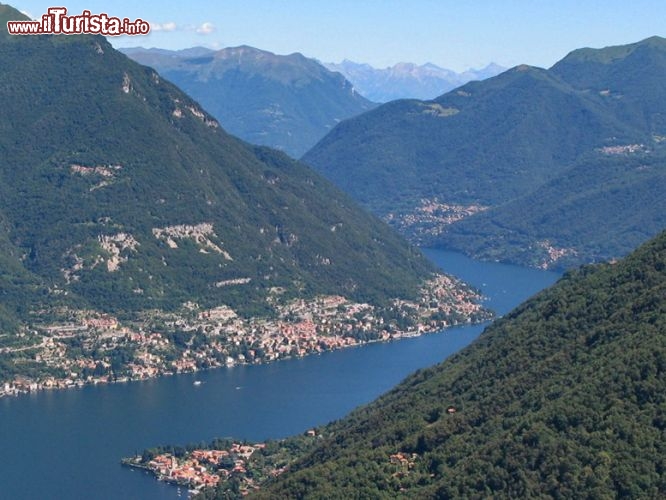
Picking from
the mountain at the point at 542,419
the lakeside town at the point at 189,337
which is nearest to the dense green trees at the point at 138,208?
the lakeside town at the point at 189,337

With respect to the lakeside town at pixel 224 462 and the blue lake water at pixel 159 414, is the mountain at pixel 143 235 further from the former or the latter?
the lakeside town at pixel 224 462

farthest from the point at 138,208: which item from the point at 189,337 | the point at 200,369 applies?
the point at 200,369

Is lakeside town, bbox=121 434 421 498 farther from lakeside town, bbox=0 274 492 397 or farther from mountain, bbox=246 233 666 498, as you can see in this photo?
lakeside town, bbox=0 274 492 397

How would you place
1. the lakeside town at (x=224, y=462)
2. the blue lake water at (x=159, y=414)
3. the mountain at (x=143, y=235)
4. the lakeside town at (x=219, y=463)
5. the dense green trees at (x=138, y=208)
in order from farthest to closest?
1. the dense green trees at (x=138, y=208)
2. the mountain at (x=143, y=235)
3. the blue lake water at (x=159, y=414)
4. the lakeside town at (x=219, y=463)
5. the lakeside town at (x=224, y=462)

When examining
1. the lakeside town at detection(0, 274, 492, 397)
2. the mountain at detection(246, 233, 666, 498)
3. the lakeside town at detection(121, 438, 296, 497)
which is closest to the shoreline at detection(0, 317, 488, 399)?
the lakeside town at detection(0, 274, 492, 397)

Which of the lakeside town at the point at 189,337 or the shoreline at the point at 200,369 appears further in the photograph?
the lakeside town at the point at 189,337

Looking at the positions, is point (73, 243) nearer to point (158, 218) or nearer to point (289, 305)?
point (158, 218)

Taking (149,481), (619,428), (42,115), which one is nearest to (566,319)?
(619,428)
